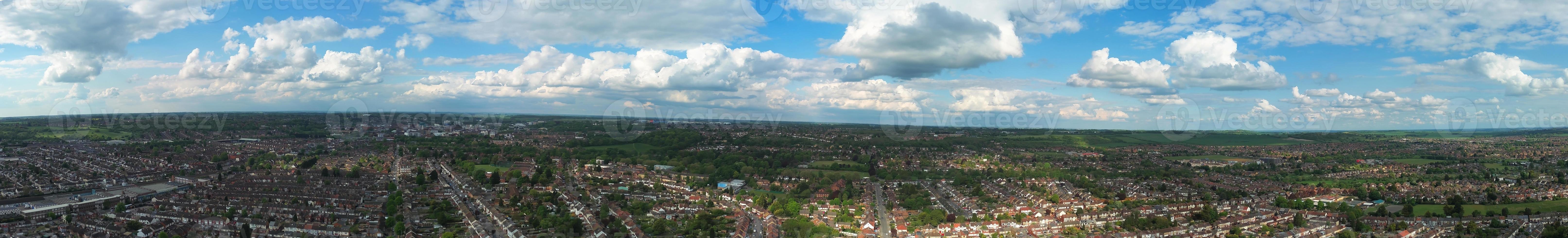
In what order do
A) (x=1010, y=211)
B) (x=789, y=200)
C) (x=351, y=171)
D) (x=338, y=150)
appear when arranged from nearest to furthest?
1. (x=1010, y=211)
2. (x=789, y=200)
3. (x=351, y=171)
4. (x=338, y=150)

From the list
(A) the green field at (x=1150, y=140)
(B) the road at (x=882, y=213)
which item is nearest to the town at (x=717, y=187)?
(B) the road at (x=882, y=213)

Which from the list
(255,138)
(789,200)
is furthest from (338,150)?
(789,200)

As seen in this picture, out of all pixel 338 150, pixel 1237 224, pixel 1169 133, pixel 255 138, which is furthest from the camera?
pixel 1169 133

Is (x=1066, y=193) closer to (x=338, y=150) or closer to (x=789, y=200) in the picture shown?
(x=789, y=200)

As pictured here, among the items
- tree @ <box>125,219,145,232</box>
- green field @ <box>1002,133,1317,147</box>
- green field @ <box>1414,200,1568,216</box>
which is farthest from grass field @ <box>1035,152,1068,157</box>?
tree @ <box>125,219,145,232</box>

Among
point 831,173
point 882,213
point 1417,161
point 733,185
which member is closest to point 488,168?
point 733,185

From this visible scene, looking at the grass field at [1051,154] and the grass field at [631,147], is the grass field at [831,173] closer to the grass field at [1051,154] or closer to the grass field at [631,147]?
the grass field at [631,147]
